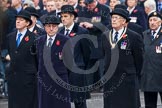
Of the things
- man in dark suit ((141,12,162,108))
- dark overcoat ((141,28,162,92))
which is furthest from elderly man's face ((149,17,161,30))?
dark overcoat ((141,28,162,92))

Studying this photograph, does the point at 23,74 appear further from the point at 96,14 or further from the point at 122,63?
the point at 96,14

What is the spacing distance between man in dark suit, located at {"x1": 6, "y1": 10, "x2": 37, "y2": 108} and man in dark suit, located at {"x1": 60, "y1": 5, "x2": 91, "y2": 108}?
1232mm

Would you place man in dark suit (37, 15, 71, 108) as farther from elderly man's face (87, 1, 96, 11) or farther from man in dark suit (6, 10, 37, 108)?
elderly man's face (87, 1, 96, 11)

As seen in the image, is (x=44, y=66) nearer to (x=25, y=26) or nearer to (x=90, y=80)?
(x=25, y=26)

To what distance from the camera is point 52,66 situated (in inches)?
284

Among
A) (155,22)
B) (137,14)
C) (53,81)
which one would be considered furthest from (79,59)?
(137,14)

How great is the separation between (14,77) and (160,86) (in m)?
2.59

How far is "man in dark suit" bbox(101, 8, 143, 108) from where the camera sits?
7.80 meters

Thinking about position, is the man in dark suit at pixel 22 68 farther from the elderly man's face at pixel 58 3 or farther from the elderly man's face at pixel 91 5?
the elderly man's face at pixel 91 5

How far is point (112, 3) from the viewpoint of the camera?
42.6 ft

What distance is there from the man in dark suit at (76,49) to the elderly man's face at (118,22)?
4.36ft

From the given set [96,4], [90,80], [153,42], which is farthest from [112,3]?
[153,42]

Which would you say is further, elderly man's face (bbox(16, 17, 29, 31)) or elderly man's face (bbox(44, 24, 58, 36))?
elderly man's face (bbox(16, 17, 29, 31))

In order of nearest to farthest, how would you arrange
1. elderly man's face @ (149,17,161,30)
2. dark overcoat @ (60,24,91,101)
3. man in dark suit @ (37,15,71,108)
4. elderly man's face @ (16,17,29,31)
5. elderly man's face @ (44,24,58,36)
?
man in dark suit @ (37,15,71,108)
elderly man's face @ (44,24,58,36)
elderly man's face @ (16,17,29,31)
elderly man's face @ (149,17,161,30)
dark overcoat @ (60,24,91,101)
